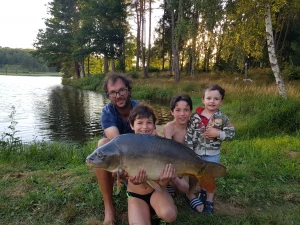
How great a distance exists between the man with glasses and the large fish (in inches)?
24.8

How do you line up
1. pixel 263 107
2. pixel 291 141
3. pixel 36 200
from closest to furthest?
pixel 36 200 → pixel 291 141 → pixel 263 107

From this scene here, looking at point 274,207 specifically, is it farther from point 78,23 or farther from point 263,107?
point 78,23

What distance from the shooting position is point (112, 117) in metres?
3.12

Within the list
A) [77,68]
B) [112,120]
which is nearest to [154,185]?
[112,120]

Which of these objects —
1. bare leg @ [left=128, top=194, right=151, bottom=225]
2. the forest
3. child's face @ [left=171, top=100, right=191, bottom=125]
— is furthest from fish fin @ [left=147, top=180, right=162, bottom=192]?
the forest

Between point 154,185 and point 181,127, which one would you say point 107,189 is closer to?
point 154,185

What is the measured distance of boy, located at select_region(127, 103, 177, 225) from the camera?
7.88ft

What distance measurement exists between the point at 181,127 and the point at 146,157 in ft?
3.12

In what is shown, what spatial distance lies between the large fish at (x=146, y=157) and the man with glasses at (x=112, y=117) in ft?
2.07

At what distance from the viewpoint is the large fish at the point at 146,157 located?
229 centimetres

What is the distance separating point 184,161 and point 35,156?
A: 4.15 meters

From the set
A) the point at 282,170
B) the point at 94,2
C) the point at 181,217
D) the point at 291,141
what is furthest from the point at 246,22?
the point at 94,2

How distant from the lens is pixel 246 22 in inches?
404

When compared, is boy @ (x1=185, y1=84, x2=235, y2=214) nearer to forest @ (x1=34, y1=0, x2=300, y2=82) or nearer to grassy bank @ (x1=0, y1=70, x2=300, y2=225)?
grassy bank @ (x1=0, y1=70, x2=300, y2=225)
